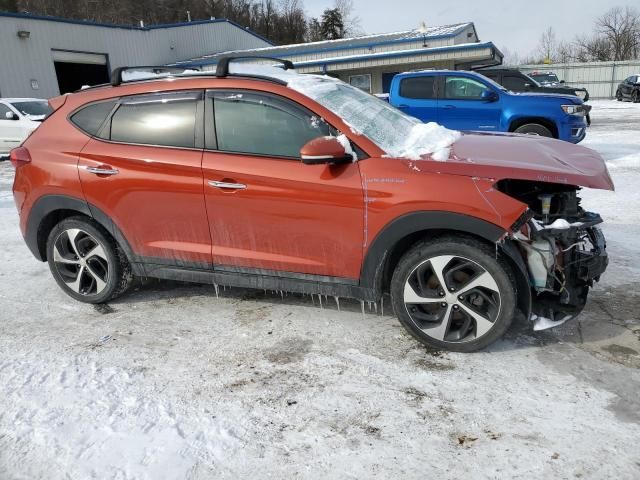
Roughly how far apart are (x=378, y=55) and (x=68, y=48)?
47.6 ft

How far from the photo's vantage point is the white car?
42.4 feet

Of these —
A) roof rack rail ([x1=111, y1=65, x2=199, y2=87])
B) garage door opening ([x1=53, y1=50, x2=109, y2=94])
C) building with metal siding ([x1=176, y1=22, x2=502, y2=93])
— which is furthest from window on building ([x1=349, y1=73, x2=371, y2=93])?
roof rack rail ([x1=111, y1=65, x2=199, y2=87])

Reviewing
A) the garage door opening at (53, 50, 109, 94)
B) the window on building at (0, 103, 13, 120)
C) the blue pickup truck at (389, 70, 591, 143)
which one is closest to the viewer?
the blue pickup truck at (389, 70, 591, 143)

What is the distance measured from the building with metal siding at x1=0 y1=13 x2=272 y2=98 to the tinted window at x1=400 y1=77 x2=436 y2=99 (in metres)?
18.8

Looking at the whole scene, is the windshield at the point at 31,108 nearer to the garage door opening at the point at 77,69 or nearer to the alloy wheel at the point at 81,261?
the alloy wheel at the point at 81,261

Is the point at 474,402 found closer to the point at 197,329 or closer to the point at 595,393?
the point at 595,393

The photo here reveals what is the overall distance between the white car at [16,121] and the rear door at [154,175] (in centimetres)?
1091

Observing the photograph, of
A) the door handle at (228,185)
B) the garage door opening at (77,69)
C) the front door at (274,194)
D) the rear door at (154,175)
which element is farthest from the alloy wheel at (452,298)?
the garage door opening at (77,69)

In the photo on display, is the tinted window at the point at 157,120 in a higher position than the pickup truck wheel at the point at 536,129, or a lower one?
higher

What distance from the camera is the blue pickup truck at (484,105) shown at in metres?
9.15

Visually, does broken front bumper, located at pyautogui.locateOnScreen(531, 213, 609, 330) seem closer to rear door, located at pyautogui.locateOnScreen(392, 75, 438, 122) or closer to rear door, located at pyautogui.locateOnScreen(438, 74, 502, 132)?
rear door, located at pyautogui.locateOnScreen(438, 74, 502, 132)

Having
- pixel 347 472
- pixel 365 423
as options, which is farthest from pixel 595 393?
pixel 347 472

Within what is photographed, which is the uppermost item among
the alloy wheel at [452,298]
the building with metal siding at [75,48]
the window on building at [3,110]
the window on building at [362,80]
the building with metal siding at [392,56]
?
the building with metal siding at [75,48]

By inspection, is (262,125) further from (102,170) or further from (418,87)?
(418,87)
